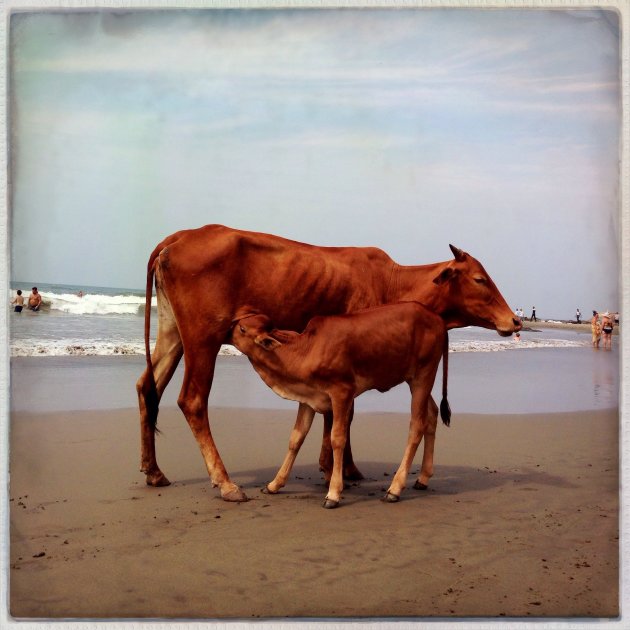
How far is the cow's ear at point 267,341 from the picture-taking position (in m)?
6.78

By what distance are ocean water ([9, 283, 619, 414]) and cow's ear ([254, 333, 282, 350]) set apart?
1.63 meters

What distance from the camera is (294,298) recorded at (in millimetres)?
7328

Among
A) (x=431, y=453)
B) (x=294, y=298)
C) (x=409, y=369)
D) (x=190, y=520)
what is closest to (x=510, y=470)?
(x=431, y=453)

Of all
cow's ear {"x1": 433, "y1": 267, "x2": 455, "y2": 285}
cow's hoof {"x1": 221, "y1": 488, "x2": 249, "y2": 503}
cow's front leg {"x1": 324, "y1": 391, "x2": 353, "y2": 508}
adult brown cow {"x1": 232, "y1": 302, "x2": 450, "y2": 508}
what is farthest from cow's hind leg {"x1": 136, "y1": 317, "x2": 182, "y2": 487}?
cow's ear {"x1": 433, "y1": 267, "x2": 455, "y2": 285}

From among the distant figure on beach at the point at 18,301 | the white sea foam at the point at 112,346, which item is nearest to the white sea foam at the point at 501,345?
the white sea foam at the point at 112,346

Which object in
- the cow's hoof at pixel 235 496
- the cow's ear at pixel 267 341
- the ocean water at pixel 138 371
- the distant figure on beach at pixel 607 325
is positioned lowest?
the cow's hoof at pixel 235 496

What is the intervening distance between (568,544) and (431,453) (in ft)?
4.79

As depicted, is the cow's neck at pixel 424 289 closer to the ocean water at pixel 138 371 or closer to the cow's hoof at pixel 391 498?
the ocean water at pixel 138 371

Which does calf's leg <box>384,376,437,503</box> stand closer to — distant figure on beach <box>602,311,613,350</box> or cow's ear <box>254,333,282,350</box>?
cow's ear <box>254,333,282,350</box>

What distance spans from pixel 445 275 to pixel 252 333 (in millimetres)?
1644

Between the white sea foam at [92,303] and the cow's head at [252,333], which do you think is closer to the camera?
the cow's head at [252,333]

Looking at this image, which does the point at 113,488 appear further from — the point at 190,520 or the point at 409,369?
the point at 409,369

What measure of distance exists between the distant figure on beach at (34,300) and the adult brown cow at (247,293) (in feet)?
2.82

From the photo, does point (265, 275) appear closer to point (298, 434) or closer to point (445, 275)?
point (298, 434)
